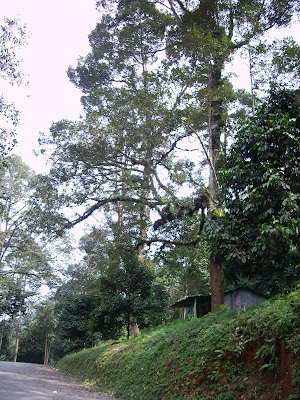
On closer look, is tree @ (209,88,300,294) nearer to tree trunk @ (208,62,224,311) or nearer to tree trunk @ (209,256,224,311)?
tree trunk @ (208,62,224,311)

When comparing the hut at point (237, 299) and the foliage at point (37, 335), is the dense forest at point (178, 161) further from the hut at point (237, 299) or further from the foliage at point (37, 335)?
the foliage at point (37, 335)

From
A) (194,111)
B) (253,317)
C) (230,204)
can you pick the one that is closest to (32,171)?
(194,111)

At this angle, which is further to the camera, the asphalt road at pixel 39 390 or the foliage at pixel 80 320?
the foliage at pixel 80 320

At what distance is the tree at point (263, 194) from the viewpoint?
7.18 meters

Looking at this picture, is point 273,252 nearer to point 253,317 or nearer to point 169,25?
point 253,317

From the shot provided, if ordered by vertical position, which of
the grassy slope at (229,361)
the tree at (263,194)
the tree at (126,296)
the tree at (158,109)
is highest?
the tree at (158,109)

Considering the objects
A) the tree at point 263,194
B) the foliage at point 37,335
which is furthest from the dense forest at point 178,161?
the foliage at point 37,335

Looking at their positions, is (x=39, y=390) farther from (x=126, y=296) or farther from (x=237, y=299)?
(x=237, y=299)

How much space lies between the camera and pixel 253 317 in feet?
19.3

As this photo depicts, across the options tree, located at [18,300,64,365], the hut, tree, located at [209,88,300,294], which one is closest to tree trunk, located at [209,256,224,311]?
tree, located at [209,88,300,294]

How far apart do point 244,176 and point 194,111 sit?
542 cm

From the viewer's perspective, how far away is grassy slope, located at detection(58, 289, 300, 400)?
189 inches

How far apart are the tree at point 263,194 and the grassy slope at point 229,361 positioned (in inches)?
48.1

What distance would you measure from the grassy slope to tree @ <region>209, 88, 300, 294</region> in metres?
1.22
